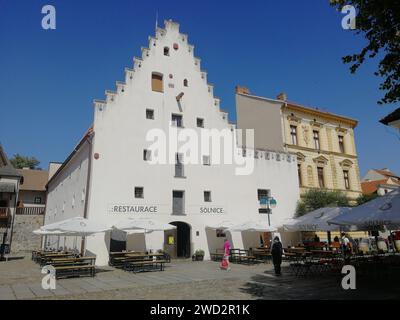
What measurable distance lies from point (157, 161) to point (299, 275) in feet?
42.7

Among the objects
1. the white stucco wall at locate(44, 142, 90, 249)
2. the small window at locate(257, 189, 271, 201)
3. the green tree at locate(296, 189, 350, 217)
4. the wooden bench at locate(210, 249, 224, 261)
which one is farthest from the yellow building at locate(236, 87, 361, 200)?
the white stucco wall at locate(44, 142, 90, 249)

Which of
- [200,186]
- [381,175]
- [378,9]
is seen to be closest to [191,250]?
[200,186]

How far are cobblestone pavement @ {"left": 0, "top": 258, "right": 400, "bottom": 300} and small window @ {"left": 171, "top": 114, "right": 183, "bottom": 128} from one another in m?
12.9

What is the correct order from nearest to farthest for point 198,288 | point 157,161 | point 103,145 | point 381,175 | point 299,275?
point 198,288
point 299,275
point 103,145
point 157,161
point 381,175

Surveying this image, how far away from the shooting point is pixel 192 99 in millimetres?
27266

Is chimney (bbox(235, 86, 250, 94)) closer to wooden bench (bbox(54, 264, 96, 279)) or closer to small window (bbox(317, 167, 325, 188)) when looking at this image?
small window (bbox(317, 167, 325, 188))

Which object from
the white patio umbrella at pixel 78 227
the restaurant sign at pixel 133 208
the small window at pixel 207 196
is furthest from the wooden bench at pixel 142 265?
the small window at pixel 207 196

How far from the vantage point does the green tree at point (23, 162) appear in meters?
66.7

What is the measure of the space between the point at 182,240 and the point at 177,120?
9.38m

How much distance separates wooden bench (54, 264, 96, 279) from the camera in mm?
15852

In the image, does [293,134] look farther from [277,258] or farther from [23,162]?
[23,162]

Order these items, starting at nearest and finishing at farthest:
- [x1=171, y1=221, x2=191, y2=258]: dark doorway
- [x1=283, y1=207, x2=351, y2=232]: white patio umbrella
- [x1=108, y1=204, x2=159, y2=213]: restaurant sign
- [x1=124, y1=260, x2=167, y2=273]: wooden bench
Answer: [x1=124, y1=260, x2=167, y2=273]: wooden bench < [x1=283, y1=207, x2=351, y2=232]: white patio umbrella < [x1=108, y1=204, x2=159, y2=213]: restaurant sign < [x1=171, y1=221, x2=191, y2=258]: dark doorway

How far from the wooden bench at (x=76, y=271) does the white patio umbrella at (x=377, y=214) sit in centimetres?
1140
